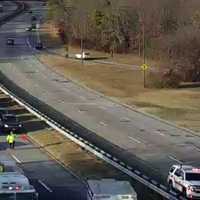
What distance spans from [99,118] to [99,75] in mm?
27997

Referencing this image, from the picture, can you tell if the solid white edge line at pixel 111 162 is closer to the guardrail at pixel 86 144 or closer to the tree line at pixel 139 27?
the guardrail at pixel 86 144

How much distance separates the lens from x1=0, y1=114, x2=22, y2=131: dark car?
168 feet

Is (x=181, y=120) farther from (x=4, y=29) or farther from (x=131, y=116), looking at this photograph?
(x=4, y=29)

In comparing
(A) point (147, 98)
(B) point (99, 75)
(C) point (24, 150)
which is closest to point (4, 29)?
(B) point (99, 75)

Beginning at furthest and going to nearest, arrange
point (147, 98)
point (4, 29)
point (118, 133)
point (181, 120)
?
point (4, 29) → point (147, 98) → point (181, 120) → point (118, 133)

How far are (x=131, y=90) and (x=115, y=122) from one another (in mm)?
18228

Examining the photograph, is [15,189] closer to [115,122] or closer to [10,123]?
[10,123]

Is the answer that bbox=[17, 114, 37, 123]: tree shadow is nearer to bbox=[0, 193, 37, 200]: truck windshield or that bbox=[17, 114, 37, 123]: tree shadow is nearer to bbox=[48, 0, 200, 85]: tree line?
bbox=[48, 0, 200, 85]: tree line

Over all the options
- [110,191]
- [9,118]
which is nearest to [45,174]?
[110,191]

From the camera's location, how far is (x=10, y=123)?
51.7 m

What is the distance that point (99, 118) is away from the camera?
57625 mm

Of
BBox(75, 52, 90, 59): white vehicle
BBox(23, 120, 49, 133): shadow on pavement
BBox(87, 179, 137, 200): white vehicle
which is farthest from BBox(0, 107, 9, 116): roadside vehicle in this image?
BBox(75, 52, 90, 59): white vehicle

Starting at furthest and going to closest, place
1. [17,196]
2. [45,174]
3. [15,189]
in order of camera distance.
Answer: [45,174] < [15,189] < [17,196]

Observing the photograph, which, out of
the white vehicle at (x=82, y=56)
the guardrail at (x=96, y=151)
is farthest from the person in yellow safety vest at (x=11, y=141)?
the white vehicle at (x=82, y=56)
